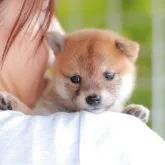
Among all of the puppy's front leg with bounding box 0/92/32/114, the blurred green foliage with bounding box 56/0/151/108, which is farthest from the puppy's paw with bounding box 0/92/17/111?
the blurred green foliage with bounding box 56/0/151/108

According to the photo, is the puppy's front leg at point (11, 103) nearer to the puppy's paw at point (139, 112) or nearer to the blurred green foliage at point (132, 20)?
the puppy's paw at point (139, 112)

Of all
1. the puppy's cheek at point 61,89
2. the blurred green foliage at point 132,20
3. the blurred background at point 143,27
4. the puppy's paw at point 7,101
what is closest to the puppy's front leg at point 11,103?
the puppy's paw at point 7,101

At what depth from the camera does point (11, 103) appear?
55.2 inches

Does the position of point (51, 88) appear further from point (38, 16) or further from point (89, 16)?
point (89, 16)

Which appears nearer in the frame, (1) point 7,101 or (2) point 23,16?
(2) point 23,16

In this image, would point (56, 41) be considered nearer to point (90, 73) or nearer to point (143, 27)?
point (90, 73)

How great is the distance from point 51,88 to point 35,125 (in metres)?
0.48

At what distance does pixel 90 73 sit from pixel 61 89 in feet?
0.41

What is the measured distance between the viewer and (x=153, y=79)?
185 inches

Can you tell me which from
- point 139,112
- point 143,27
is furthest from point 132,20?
point 139,112

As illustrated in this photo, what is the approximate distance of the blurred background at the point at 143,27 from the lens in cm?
467

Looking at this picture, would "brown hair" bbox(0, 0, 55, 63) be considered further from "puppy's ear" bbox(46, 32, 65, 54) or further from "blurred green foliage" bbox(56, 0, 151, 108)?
"blurred green foliage" bbox(56, 0, 151, 108)

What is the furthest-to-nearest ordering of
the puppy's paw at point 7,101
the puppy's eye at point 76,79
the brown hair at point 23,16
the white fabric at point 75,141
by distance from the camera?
the puppy's eye at point 76,79 < the puppy's paw at point 7,101 < the brown hair at point 23,16 < the white fabric at point 75,141

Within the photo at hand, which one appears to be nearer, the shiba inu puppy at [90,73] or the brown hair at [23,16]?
the brown hair at [23,16]
